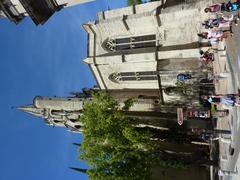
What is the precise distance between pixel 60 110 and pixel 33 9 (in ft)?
47.6

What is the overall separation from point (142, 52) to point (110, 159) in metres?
Result: 10.7

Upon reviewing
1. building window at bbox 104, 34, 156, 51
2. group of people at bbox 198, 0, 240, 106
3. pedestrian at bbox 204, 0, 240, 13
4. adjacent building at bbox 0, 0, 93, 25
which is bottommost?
building window at bbox 104, 34, 156, 51

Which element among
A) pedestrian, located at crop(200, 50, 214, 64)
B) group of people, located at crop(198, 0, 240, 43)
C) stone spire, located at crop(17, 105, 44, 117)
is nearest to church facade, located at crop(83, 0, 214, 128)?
pedestrian, located at crop(200, 50, 214, 64)

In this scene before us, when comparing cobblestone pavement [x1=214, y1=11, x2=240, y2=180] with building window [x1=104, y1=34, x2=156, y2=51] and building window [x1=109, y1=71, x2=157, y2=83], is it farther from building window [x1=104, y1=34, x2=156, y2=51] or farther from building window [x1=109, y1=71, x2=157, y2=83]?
building window [x1=109, y1=71, x2=157, y2=83]

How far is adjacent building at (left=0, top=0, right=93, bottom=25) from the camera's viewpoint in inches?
1713

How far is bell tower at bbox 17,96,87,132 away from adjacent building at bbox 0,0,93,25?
1057cm

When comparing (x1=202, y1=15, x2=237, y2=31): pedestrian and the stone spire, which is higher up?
(x1=202, y1=15, x2=237, y2=31): pedestrian

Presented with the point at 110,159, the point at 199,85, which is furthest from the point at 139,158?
the point at 199,85

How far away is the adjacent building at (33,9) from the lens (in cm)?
4350

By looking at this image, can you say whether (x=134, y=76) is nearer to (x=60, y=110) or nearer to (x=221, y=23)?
(x=60, y=110)

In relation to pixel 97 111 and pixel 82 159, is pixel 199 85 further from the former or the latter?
pixel 82 159

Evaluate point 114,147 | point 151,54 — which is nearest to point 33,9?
point 151,54

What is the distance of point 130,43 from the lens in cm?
4069

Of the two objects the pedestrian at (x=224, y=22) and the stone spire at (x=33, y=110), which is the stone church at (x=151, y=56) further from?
the stone spire at (x=33, y=110)
